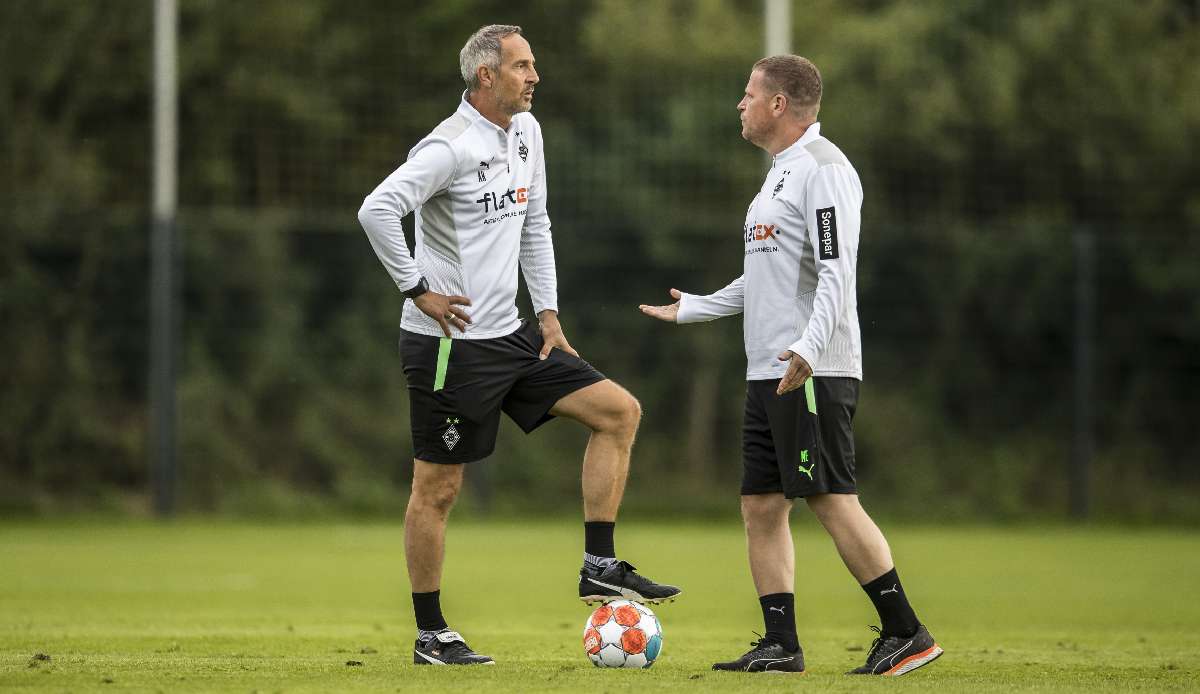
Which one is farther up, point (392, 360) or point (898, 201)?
point (898, 201)

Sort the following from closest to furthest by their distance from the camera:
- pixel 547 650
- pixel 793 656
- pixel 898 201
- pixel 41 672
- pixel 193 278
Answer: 1. pixel 41 672
2. pixel 793 656
3. pixel 547 650
4. pixel 193 278
5. pixel 898 201

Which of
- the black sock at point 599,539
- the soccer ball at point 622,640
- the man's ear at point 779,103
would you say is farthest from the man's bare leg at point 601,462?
the man's ear at point 779,103

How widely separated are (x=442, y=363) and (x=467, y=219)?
20.3 inches

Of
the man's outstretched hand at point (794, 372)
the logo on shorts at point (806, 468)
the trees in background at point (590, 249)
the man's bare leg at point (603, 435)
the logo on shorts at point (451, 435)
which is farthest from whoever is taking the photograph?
the trees in background at point (590, 249)

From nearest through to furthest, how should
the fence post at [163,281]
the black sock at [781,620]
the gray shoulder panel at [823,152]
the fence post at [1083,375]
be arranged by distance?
the gray shoulder panel at [823,152], the black sock at [781,620], the fence post at [163,281], the fence post at [1083,375]

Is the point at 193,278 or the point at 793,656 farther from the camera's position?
the point at 193,278

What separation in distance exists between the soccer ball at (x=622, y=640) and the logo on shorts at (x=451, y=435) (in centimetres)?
79

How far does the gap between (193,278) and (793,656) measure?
11174mm

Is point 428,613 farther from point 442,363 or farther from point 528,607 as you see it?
point 528,607

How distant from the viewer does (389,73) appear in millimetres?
18094

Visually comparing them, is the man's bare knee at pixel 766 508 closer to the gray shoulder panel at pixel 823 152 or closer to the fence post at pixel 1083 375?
the gray shoulder panel at pixel 823 152

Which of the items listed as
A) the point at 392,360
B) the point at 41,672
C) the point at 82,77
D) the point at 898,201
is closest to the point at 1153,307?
the point at 898,201

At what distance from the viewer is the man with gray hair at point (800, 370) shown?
570cm

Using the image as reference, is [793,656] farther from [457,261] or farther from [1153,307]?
[1153,307]
